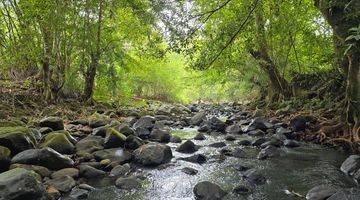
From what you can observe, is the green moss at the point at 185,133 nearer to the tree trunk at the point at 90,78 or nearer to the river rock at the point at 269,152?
the river rock at the point at 269,152

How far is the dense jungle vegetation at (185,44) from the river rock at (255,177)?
9.71ft

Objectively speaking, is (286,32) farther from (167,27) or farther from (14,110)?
(14,110)

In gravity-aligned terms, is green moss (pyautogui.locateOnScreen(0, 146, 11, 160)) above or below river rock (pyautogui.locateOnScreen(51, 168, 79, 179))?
above

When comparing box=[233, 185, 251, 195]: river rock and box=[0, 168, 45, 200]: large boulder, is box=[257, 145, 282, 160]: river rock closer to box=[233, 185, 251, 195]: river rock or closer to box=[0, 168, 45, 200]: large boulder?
box=[233, 185, 251, 195]: river rock

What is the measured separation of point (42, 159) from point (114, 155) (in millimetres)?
1504

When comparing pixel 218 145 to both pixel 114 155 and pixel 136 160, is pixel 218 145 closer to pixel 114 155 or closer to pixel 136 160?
pixel 136 160

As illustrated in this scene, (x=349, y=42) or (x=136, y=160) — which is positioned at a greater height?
(x=349, y=42)

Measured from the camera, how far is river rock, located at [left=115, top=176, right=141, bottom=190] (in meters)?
6.02

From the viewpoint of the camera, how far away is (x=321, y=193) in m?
5.25

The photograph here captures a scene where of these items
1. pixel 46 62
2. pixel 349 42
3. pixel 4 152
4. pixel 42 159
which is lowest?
pixel 42 159

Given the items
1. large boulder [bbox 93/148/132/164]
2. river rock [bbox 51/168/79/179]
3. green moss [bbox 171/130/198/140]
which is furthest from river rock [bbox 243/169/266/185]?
green moss [bbox 171/130/198/140]

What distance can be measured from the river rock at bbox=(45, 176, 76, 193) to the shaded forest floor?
4.85 m

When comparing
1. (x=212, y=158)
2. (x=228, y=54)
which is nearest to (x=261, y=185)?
(x=212, y=158)

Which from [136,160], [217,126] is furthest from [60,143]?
[217,126]
